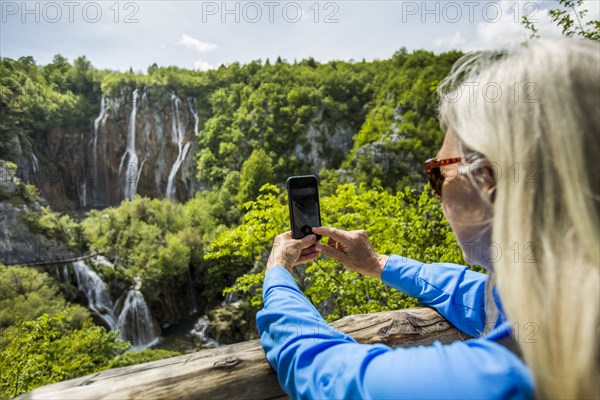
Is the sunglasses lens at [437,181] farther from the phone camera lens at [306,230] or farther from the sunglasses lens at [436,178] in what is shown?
the phone camera lens at [306,230]

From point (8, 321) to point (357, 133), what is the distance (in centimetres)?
3600

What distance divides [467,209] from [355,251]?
0.95 m

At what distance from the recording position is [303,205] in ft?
6.69

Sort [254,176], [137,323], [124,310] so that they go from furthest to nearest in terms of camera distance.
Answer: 1. [254,176]
2. [124,310]
3. [137,323]

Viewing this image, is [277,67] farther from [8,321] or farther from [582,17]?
[582,17]

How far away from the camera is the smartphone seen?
1.93 m

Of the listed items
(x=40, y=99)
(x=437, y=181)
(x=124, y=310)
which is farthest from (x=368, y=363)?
(x=40, y=99)

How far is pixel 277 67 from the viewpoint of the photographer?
50.8 meters

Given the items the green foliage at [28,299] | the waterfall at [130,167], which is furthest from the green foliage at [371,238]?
the waterfall at [130,167]

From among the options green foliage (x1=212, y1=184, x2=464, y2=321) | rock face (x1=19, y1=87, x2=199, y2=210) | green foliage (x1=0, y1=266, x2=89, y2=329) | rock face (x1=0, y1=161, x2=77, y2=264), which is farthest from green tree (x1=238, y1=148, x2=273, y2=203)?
green foliage (x1=212, y1=184, x2=464, y2=321)

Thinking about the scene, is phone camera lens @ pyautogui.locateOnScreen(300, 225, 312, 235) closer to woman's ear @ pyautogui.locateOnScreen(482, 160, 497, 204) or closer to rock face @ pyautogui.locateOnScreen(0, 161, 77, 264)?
woman's ear @ pyautogui.locateOnScreen(482, 160, 497, 204)

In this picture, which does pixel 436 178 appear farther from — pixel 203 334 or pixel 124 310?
pixel 124 310

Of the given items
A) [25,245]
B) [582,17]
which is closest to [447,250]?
[582,17]

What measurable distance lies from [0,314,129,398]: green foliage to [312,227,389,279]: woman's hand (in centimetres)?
865
